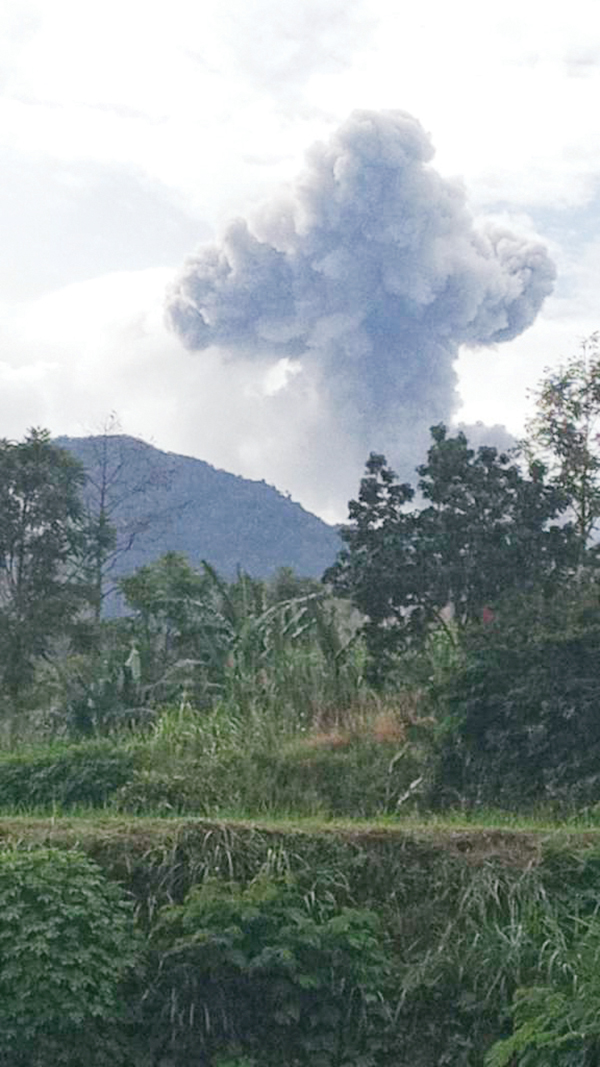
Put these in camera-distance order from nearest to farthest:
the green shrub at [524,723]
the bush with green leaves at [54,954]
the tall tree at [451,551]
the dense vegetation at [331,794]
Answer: the bush with green leaves at [54,954] < the dense vegetation at [331,794] < the green shrub at [524,723] < the tall tree at [451,551]

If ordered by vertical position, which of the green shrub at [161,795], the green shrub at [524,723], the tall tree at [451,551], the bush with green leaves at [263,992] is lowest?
the bush with green leaves at [263,992]

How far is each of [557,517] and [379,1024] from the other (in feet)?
38.1

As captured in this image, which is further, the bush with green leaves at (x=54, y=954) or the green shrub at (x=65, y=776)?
the green shrub at (x=65, y=776)

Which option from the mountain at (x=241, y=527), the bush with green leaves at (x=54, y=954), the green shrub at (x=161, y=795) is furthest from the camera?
the mountain at (x=241, y=527)

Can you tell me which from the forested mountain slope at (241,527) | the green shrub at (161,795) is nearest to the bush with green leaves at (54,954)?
the green shrub at (161,795)

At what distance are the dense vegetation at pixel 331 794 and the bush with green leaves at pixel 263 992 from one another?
2 cm

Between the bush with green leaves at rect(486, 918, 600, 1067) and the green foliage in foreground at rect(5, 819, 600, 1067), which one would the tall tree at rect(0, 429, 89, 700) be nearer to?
the green foliage in foreground at rect(5, 819, 600, 1067)

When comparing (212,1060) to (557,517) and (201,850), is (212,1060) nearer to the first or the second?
(201,850)

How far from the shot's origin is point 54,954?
951 centimetres

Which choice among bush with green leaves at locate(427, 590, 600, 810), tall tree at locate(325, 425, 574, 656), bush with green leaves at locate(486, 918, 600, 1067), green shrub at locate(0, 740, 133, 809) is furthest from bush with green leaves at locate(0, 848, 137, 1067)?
tall tree at locate(325, 425, 574, 656)

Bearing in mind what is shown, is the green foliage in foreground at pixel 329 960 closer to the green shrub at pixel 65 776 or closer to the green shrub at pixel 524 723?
the green shrub at pixel 524 723

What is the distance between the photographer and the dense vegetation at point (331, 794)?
9953 mm

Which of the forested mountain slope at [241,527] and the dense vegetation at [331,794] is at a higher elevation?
the forested mountain slope at [241,527]

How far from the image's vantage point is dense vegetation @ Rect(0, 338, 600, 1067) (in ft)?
32.7
